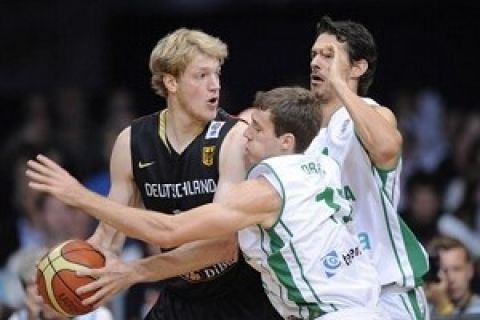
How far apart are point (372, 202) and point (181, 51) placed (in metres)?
1.24

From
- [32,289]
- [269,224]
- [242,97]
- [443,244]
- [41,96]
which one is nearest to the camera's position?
[269,224]

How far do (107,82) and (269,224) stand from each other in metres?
11.8

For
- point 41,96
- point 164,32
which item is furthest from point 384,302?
point 164,32

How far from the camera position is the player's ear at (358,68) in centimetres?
858

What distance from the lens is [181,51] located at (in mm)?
8633

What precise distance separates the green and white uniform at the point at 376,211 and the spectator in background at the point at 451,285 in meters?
1.90

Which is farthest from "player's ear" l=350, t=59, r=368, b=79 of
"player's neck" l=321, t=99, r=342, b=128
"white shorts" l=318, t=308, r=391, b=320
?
"white shorts" l=318, t=308, r=391, b=320

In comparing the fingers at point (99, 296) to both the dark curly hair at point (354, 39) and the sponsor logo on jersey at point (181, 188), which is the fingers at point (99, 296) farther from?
the dark curly hair at point (354, 39)

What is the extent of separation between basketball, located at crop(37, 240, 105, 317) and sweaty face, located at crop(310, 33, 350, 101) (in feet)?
4.52

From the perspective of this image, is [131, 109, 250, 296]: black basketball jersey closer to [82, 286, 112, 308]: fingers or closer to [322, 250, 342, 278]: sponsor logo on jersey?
[82, 286, 112, 308]: fingers

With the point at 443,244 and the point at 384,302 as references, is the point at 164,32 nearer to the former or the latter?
the point at 443,244

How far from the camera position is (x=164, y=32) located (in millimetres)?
19484

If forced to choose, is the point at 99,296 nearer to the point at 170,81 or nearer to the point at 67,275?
the point at 67,275

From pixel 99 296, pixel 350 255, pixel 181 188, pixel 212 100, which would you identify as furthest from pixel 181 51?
pixel 350 255
